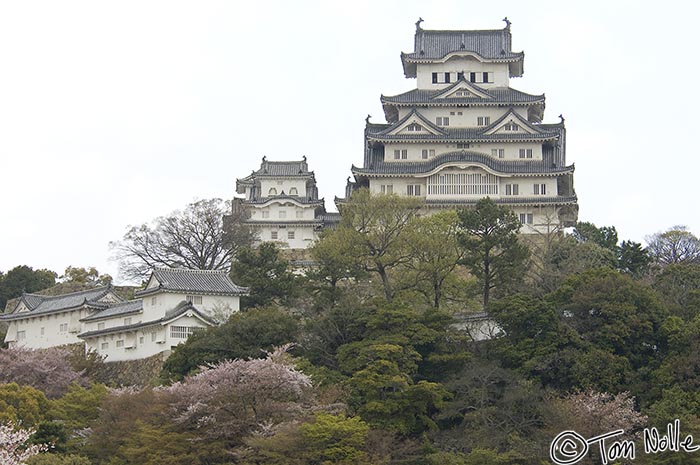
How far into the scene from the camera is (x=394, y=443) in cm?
3128

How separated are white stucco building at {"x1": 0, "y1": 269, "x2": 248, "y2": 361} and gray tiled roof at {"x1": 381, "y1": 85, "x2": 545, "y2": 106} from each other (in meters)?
20.7

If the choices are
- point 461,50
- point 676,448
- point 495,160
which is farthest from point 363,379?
point 461,50

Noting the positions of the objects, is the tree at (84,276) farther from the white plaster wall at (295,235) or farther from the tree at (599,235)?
the tree at (599,235)

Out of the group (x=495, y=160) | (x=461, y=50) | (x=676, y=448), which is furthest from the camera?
(x=461, y=50)

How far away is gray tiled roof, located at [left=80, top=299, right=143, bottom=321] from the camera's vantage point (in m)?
43.3

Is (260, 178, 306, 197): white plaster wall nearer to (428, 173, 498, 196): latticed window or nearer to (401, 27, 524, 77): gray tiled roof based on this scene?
(401, 27, 524, 77): gray tiled roof

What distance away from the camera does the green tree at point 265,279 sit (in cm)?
4238

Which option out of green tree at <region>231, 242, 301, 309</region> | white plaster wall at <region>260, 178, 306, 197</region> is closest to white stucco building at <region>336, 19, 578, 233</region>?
white plaster wall at <region>260, 178, 306, 197</region>

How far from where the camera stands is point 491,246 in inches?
1534

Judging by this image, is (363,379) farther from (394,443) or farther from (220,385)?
(220,385)

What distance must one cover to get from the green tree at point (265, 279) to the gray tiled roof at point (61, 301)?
709 cm

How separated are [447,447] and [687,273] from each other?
13.2m

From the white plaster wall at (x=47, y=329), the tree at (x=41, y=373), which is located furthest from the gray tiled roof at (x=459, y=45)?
the tree at (x=41, y=373)

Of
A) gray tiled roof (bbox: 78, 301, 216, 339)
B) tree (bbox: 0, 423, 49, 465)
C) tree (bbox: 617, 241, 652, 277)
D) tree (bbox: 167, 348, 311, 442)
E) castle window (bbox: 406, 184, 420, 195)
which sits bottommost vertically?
tree (bbox: 0, 423, 49, 465)
